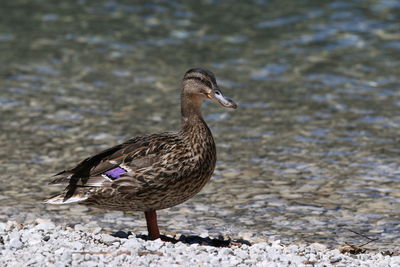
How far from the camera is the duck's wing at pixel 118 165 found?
6734 mm

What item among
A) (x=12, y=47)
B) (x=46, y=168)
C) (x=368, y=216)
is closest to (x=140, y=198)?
(x=368, y=216)

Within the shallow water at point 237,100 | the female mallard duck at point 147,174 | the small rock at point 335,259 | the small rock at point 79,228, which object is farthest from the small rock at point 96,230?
the small rock at point 335,259

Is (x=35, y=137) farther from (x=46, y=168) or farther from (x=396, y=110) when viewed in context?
(x=396, y=110)

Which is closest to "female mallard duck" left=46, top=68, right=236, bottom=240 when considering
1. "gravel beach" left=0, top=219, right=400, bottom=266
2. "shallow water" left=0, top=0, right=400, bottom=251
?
"gravel beach" left=0, top=219, right=400, bottom=266

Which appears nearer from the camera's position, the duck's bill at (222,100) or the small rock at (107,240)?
the small rock at (107,240)

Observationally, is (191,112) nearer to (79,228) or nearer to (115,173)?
(115,173)

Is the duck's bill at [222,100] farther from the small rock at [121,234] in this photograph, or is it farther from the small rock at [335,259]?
the small rock at [335,259]

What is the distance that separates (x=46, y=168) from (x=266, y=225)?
2902 millimetres

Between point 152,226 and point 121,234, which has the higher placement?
point 152,226

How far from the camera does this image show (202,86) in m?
7.18

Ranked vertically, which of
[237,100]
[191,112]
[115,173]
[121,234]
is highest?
[191,112]

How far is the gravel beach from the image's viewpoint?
224 inches

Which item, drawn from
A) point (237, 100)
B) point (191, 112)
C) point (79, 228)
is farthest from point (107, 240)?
point (237, 100)

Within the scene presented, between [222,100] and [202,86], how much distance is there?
0.26 metres
